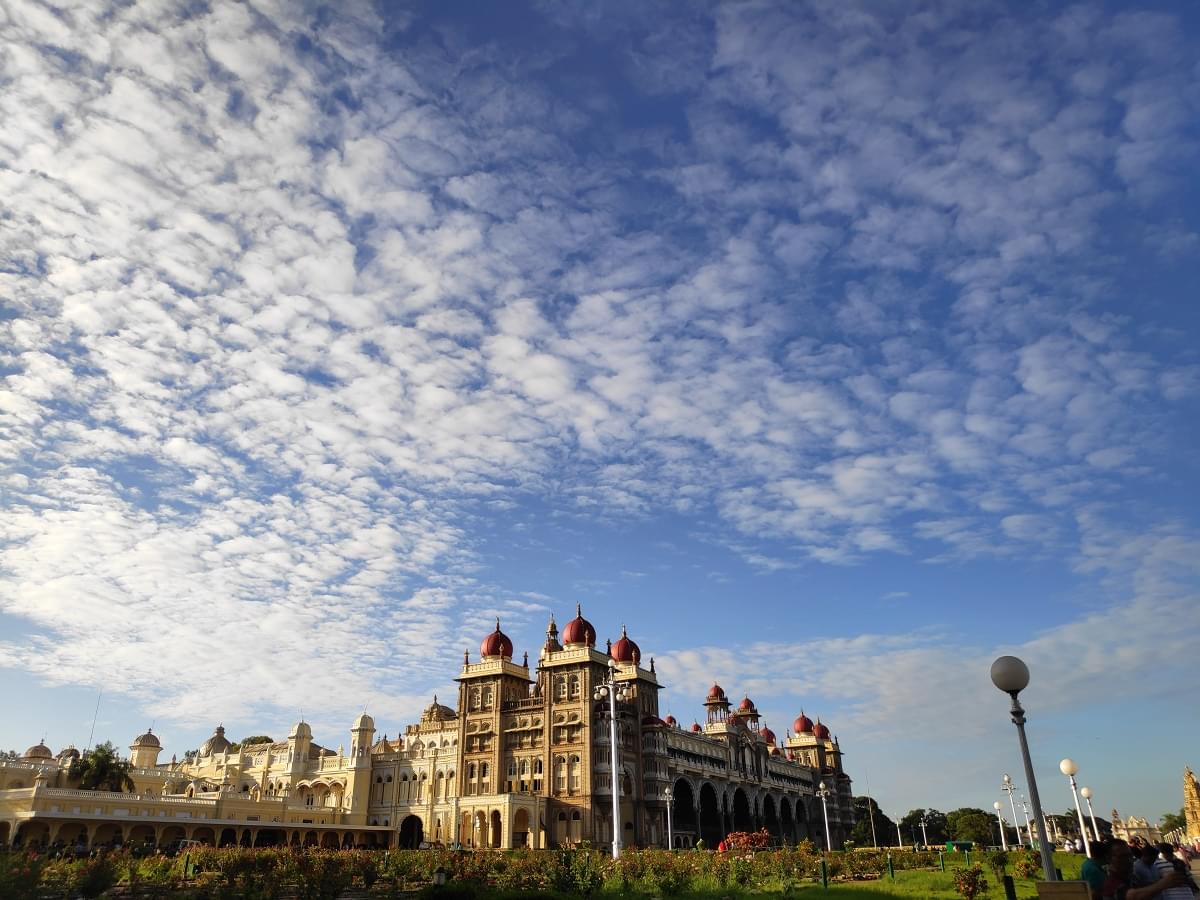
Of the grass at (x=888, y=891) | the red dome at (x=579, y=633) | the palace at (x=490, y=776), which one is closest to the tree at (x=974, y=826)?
the palace at (x=490, y=776)

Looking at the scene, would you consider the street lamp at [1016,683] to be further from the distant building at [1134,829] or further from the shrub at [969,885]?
the distant building at [1134,829]

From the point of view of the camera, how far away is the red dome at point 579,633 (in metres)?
82.9

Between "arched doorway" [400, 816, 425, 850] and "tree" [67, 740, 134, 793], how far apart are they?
2611 centimetres

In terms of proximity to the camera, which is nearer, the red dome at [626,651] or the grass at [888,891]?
the grass at [888,891]

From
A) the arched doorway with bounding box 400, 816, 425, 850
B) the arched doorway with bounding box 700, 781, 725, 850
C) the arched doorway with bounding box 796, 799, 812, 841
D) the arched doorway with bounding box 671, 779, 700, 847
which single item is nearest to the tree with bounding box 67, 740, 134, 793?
the arched doorway with bounding box 400, 816, 425, 850

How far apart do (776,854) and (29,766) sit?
199 feet

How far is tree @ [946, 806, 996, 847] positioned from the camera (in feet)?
373

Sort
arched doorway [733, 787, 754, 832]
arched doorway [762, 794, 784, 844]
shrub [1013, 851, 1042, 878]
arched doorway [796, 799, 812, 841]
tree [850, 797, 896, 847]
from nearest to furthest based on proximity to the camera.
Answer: shrub [1013, 851, 1042, 878] < arched doorway [733, 787, 754, 832] < arched doorway [762, 794, 784, 844] < arched doorway [796, 799, 812, 841] < tree [850, 797, 896, 847]

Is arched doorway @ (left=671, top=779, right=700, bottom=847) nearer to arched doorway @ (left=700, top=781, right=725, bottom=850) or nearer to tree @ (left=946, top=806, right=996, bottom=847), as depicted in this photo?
arched doorway @ (left=700, top=781, right=725, bottom=850)

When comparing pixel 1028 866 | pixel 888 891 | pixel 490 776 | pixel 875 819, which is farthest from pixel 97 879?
pixel 875 819

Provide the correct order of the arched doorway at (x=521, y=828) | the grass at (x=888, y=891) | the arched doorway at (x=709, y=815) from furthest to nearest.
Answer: the arched doorway at (x=709, y=815) → the arched doorway at (x=521, y=828) → the grass at (x=888, y=891)

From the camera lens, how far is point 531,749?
3130 inches

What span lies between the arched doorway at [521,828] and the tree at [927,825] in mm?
81363

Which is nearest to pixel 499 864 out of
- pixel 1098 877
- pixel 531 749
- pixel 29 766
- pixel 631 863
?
pixel 631 863
